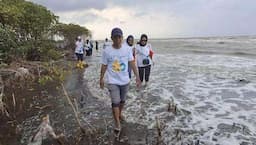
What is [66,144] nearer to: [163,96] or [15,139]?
[15,139]

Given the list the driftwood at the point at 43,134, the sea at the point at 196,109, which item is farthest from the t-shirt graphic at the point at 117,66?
the driftwood at the point at 43,134

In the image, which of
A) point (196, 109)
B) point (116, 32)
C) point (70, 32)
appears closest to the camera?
point (116, 32)

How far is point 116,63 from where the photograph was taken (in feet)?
20.7

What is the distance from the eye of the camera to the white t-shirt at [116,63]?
247 inches

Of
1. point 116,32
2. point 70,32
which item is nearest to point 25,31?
point 116,32

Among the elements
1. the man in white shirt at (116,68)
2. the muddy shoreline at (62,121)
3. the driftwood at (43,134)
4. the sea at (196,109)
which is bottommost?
the sea at (196,109)

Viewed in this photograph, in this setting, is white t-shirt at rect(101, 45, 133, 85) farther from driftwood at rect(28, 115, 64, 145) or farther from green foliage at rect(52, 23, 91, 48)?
green foliage at rect(52, 23, 91, 48)

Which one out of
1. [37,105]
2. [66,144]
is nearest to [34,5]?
[37,105]

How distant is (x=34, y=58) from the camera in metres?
19.2

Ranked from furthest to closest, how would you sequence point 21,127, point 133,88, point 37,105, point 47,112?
point 133,88, point 37,105, point 47,112, point 21,127

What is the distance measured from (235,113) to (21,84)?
7.17 m

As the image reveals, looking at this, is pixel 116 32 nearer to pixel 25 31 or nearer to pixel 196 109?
pixel 196 109

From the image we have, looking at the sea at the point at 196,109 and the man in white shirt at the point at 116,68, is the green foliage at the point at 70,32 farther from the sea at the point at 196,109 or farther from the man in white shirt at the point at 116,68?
the man in white shirt at the point at 116,68

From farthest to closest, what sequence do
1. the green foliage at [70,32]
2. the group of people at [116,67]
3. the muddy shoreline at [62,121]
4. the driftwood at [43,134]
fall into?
the green foliage at [70,32], the group of people at [116,67], the muddy shoreline at [62,121], the driftwood at [43,134]
